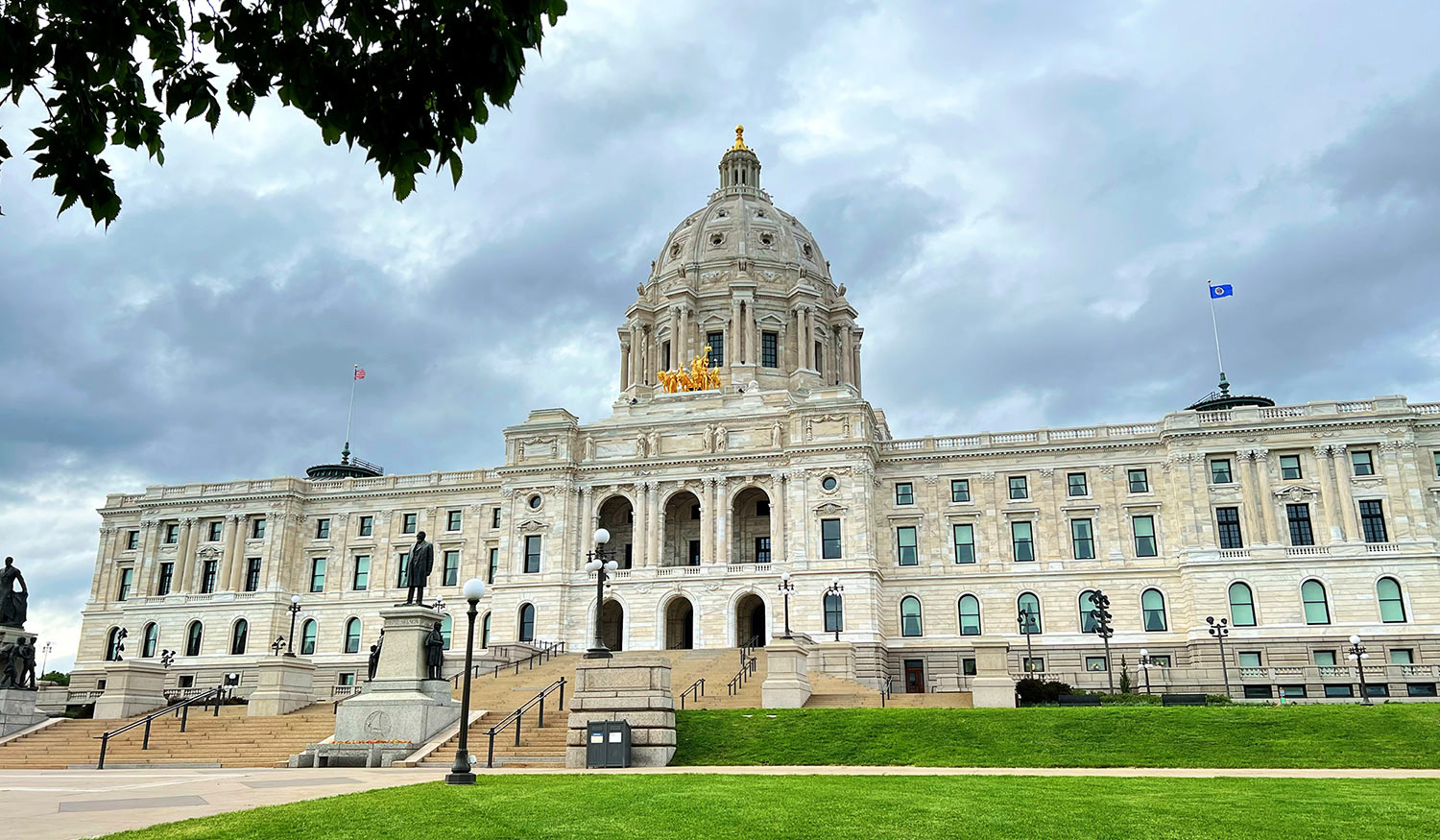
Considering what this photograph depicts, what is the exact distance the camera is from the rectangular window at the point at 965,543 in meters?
61.2

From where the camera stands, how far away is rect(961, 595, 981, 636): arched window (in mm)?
59844

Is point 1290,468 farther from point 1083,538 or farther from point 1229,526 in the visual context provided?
point 1083,538

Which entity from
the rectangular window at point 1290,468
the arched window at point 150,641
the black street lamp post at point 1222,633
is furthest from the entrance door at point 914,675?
the arched window at point 150,641

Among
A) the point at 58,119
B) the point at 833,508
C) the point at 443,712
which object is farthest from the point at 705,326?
the point at 58,119

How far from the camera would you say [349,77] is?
7543mm

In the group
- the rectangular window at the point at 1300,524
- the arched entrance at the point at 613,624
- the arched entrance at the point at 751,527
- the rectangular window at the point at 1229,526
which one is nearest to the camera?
the rectangular window at the point at 1300,524

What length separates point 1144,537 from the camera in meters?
59.2

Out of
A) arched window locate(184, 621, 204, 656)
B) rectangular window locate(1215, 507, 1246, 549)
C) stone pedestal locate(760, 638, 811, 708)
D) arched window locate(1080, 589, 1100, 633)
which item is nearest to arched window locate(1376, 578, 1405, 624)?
rectangular window locate(1215, 507, 1246, 549)

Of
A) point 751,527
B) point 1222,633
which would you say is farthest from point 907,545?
point 1222,633

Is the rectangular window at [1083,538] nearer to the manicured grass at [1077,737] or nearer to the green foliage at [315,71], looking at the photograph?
the manicured grass at [1077,737]

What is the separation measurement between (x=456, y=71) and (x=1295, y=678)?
5149cm

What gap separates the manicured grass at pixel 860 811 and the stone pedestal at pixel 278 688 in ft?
72.9

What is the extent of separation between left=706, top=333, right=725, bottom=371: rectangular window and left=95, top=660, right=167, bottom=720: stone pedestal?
1746 inches

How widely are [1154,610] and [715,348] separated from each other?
35.2 m
